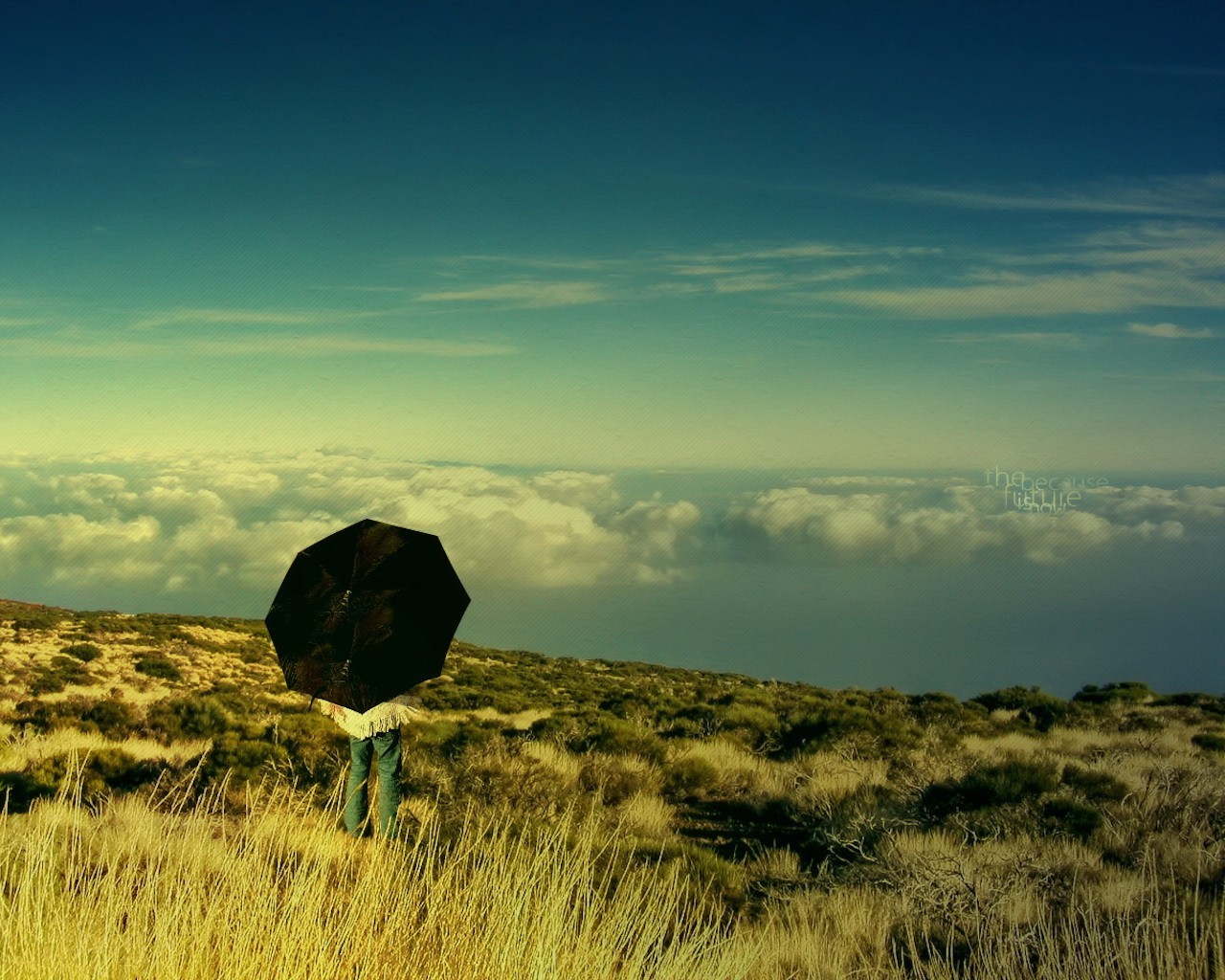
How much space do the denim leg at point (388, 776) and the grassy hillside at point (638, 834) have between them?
29 centimetres

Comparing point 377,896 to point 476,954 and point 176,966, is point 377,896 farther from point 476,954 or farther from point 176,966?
point 176,966

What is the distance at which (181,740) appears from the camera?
53.9ft

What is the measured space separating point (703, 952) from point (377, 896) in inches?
57.2

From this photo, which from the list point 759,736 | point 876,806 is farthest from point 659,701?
point 876,806

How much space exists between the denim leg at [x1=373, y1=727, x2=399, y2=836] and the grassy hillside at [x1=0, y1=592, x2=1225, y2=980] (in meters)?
0.29

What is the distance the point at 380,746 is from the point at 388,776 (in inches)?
12.0

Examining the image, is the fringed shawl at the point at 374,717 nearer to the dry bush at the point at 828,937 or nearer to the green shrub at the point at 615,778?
the dry bush at the point at 828,937

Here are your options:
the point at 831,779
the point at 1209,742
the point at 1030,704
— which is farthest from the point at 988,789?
the point at 1030,704

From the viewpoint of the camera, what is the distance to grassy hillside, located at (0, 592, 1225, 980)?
3.79 meters

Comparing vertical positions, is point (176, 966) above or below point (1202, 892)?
above

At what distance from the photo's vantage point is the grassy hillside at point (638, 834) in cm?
379

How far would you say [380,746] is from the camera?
21.4 ft

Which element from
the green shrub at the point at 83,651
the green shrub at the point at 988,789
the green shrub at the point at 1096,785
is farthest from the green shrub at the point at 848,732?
the green shrub at the point at 83,651

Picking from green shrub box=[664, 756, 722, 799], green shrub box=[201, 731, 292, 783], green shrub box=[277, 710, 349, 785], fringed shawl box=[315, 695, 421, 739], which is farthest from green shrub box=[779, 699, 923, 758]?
fringed shawl box=[315, 695, 421, 739]
